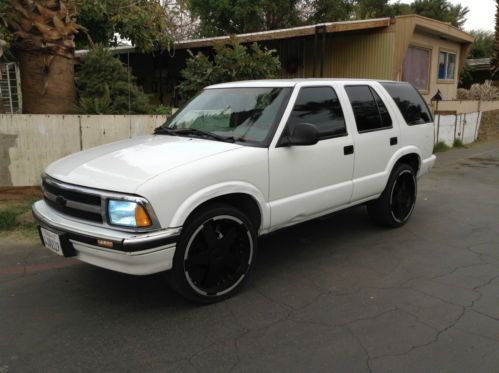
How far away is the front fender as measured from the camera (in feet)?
10.9

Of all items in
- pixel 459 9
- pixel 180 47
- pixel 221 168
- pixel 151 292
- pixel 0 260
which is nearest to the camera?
pixel 221 168

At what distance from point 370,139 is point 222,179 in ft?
7.04

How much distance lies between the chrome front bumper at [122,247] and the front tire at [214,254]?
0.49 ft

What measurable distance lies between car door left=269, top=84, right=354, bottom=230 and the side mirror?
4.9 inches

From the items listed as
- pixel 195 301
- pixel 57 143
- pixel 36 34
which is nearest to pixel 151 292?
pixel 195 301

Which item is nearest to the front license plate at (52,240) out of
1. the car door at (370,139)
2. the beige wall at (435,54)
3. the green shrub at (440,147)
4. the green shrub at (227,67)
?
the car door at (370,139)

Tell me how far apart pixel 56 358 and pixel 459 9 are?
46914 millimetres

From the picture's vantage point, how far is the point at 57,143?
7082mm

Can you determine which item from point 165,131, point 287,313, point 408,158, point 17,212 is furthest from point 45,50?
point 287,313

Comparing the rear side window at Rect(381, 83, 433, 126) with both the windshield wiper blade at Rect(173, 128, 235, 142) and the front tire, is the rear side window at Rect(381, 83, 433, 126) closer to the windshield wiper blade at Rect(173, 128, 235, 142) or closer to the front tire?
the windshield wiper blade at Rect(173, 128, 235, 142)

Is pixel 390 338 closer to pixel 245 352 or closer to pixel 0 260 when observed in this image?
pixel 245 352

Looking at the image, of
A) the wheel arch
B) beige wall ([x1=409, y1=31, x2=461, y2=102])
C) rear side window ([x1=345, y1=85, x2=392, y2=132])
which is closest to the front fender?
rear side window ([x1=345, y1=85, x2=392, y2=132])

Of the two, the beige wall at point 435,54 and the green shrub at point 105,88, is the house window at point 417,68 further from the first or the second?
the green shrub at point 105,88

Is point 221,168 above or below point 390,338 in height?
above
